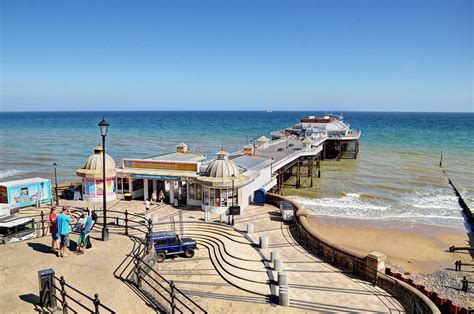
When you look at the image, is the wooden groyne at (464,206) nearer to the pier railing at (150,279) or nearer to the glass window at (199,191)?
the glass window at (199,191)

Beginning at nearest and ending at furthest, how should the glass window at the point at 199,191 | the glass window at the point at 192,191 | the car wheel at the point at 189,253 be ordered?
1. the car wheel at the point at 189,253
2. the glass window at the point at 199,191
3. the glass window at the point at 192,191

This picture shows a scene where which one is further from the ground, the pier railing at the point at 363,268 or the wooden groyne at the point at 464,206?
the pier railing at the point at 363,268

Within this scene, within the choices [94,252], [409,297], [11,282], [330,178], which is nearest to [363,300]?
[409,297]

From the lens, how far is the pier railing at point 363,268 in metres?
13.6

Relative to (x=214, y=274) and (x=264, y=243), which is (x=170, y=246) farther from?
(x=264, y=243)

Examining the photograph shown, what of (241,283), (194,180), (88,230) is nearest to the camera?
(88,230)

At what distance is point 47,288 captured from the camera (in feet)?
27.3

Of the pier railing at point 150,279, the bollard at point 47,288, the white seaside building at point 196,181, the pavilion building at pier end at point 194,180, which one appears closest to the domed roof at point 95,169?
the pavilion building at pier end at point 194,180

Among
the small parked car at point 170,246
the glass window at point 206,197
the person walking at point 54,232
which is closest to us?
the person walking at point 54,232

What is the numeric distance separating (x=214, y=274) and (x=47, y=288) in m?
8.37

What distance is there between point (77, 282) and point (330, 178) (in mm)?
39811

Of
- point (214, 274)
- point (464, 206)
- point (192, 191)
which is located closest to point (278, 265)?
point (214, 274)

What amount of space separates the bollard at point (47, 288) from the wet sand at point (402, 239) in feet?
55.7

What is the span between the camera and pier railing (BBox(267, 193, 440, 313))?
1357 centimetres
